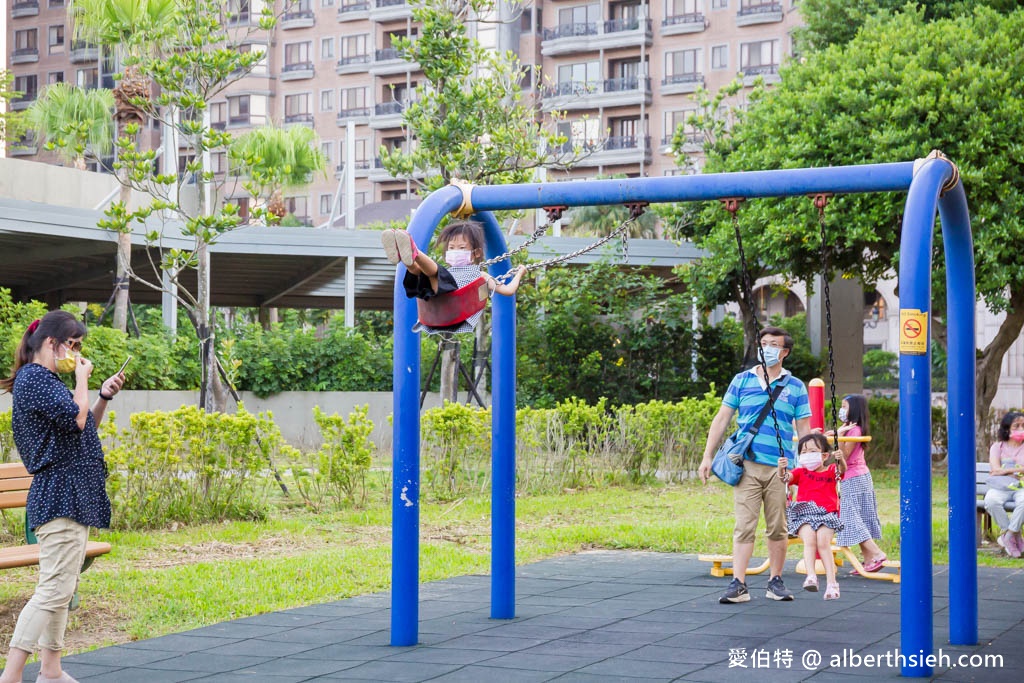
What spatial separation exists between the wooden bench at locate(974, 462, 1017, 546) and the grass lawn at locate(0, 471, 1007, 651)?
1.07ft

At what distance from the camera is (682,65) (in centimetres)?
5459

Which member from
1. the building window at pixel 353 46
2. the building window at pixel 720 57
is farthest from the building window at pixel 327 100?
the building window at pixel 720 57

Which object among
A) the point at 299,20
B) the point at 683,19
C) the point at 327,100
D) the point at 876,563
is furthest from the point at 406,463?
the point at 299,20

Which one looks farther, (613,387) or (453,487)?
(613,387)

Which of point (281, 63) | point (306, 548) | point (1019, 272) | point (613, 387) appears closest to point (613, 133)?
point (281, 63)

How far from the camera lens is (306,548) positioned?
10406 mm

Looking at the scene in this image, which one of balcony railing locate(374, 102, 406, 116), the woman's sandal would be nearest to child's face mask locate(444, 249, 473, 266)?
the woman's sandal

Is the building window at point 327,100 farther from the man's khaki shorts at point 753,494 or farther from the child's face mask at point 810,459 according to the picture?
the man's khaki shorts at point 753,494

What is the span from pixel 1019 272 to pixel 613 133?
42.2 m

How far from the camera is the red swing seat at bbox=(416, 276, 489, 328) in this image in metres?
6.02

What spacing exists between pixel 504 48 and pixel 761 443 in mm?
48372

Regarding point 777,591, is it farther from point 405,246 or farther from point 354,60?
point 354,60

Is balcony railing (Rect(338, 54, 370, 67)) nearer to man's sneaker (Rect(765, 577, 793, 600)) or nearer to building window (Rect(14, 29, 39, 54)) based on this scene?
building window (Rect(14, 29, 39, 54))

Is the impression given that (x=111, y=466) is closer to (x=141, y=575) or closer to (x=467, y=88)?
(x=141, y=575)
